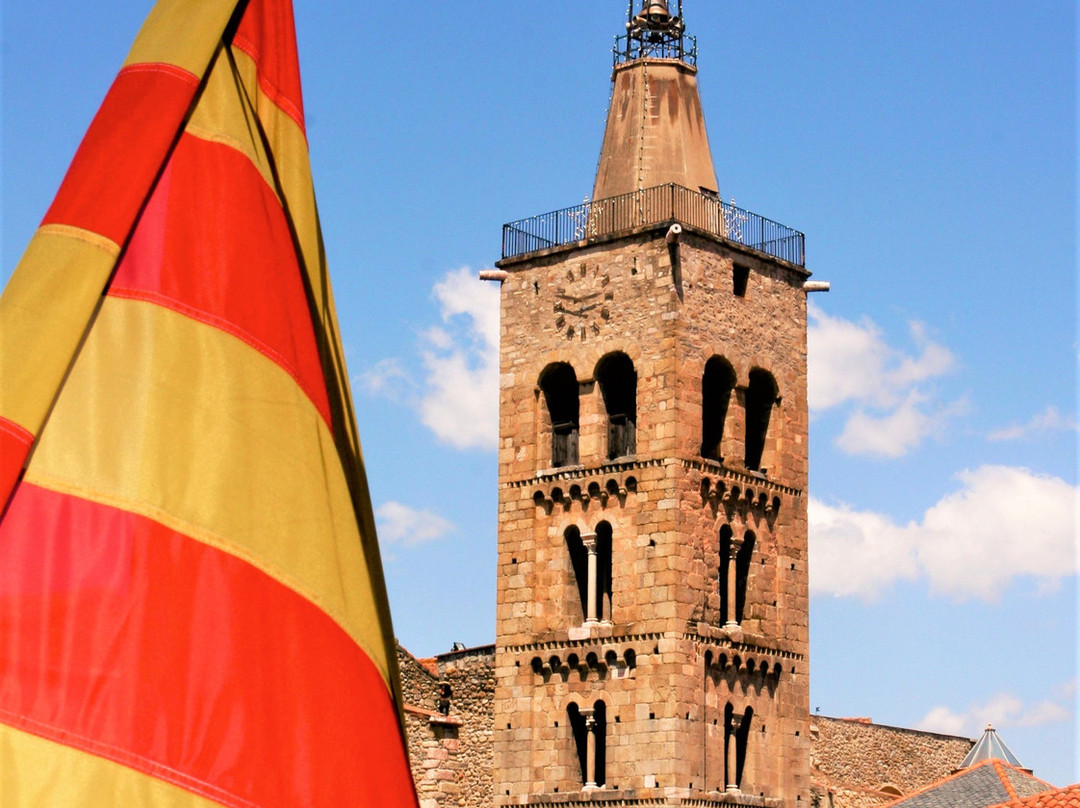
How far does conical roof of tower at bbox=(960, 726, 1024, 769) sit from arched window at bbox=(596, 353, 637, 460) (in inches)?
718

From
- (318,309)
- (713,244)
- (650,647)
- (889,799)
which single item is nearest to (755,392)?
(713,244)

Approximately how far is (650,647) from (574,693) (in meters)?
1.71

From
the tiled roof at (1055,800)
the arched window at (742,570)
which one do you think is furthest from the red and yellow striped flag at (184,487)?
the arched window at (742,570)

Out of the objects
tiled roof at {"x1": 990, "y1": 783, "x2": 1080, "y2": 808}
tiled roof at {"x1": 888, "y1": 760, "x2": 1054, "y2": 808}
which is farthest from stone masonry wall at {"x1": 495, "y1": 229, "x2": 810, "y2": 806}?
tiled roof at {"x1": 990, "y1": 783, "x2": 1080, "y2": 808}

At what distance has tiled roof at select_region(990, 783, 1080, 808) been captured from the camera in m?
27.7

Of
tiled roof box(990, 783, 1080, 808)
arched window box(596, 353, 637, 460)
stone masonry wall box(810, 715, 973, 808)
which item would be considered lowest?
tiled roof box(990, 783, 1080, 808)

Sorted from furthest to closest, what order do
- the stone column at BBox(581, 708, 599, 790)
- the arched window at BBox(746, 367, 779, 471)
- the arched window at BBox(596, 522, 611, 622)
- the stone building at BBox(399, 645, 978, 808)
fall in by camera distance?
the arched window at BBox(746, 367, 779, 471) → the stone building at BBox(399, 645, 978, 808) → the arched window at BBox(596, 522, 611, 622) → the stone column at BBox(581, 708, 599, 790)

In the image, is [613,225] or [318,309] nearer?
[318,309]

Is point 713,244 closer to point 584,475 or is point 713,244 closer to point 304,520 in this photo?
point 584,475

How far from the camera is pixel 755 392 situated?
115ft

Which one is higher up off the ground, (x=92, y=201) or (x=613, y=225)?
(x=613, y=225)

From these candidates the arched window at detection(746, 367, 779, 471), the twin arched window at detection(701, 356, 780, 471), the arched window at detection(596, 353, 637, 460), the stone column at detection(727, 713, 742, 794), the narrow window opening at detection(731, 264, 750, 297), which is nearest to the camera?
the stone column at detection(727, 713, 742, 794)

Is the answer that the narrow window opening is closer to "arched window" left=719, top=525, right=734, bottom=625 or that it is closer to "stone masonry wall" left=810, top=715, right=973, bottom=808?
"arched window" left=719, top=525, right=734, bottom=625

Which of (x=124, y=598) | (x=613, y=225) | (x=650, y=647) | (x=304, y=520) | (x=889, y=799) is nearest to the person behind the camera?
(x=124, y=598)
